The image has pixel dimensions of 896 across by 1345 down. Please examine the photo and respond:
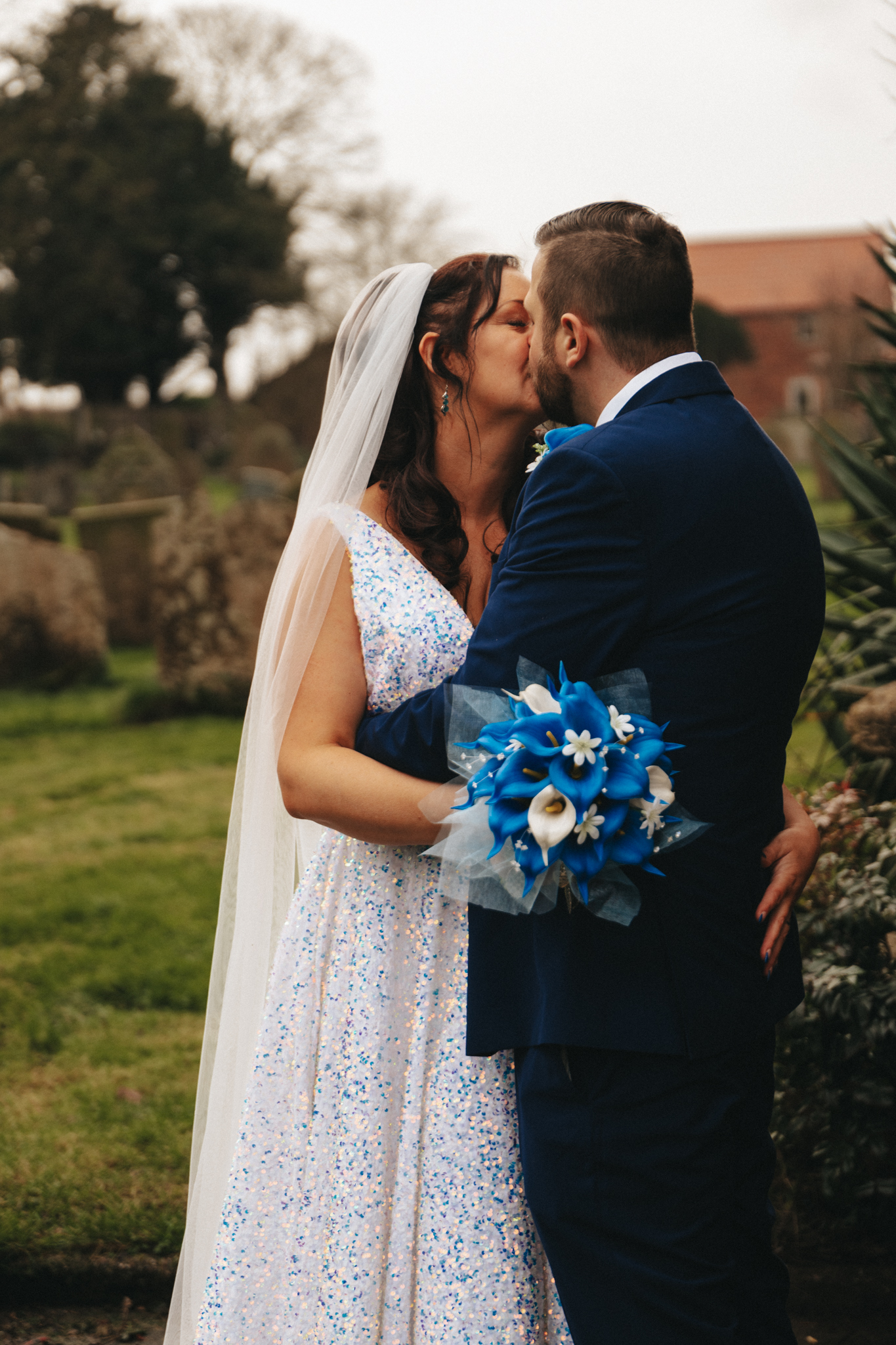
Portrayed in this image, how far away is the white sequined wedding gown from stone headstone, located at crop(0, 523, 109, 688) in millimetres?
8074

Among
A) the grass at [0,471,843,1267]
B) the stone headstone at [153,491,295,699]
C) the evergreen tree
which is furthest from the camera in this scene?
the evergreen tree

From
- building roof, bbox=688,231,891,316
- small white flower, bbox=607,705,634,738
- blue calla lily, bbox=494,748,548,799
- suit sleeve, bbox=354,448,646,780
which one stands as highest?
building roof, bbox=688,231,891,316

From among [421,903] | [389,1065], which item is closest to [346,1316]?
[389,1065]

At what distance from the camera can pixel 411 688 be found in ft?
6.73

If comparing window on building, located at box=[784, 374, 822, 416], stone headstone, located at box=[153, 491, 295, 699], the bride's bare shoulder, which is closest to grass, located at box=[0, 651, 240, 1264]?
stone headstone, located at box=[153, 491, 295, 699]

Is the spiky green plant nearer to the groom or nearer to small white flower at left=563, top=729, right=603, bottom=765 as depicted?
the groom

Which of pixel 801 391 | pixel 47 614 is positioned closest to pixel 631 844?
pixel 47 614

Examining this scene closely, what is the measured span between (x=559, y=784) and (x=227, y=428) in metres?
28.9

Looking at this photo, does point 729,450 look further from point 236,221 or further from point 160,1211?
point 236,221

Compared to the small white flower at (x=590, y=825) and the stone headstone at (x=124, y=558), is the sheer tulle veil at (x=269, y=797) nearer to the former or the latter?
the small white flower at (x=590, y=825)

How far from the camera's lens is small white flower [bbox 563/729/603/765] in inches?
56.9

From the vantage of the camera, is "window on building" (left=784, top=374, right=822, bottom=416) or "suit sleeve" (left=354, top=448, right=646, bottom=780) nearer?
"suit sleeve" (left=354, top=448, right=646, bottom=780)

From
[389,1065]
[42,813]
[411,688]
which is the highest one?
[411,688]

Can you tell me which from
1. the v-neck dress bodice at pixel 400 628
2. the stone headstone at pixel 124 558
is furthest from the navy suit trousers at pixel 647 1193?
the stone headstone at pixel 124 558
